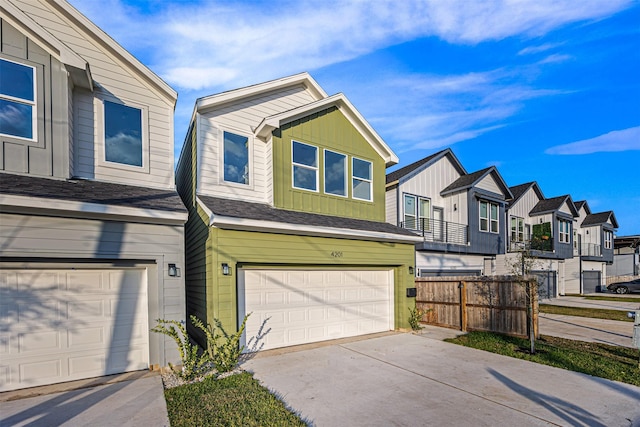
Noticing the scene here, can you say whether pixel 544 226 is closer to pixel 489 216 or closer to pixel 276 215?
pixel 489 216

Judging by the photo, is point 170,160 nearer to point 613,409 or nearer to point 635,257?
point 613,409

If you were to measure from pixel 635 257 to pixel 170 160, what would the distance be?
45.8m

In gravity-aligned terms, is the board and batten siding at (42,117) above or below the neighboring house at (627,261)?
above

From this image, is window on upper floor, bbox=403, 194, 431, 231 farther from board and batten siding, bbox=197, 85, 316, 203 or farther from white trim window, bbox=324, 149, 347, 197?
board and batten siding, bbox=197, 85, 316, 203

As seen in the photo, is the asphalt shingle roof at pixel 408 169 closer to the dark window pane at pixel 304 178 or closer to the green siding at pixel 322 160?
the green siding at pixel 322 160

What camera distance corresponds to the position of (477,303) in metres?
10.3

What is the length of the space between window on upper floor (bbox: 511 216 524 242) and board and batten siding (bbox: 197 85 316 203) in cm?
1792

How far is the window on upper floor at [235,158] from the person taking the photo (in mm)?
8758

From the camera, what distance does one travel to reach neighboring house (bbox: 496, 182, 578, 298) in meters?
21.7

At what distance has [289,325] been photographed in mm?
8391

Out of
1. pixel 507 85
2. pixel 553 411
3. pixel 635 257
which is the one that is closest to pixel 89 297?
pixel 553 411

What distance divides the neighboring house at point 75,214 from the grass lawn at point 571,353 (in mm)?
7443

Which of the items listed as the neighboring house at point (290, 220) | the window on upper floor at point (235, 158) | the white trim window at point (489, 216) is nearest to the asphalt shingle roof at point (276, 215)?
the neighboring house at point (290, 220)

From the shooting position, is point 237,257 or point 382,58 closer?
point 237,257
